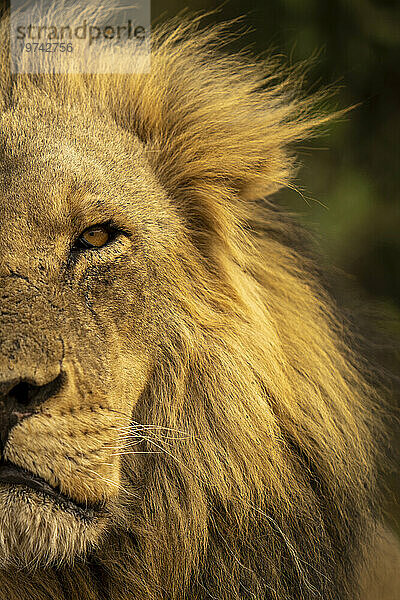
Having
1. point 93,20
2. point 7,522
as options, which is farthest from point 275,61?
point 7,522

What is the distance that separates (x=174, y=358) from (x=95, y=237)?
0.51 feet

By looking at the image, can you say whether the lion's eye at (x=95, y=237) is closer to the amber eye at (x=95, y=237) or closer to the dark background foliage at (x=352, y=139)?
the amber eye at (x=95, y=237)

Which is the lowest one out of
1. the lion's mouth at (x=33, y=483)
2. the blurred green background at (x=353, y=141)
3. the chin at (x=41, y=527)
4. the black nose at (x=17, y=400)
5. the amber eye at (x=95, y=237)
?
the chin at (x=41, y=527)

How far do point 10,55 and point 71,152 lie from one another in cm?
16

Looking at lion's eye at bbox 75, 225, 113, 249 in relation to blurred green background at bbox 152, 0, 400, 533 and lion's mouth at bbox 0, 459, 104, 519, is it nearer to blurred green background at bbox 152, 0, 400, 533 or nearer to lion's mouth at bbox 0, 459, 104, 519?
lion's mouth at bbox 0, 459, 104, 519

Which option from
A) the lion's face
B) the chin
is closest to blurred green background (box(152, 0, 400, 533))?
the lion's face

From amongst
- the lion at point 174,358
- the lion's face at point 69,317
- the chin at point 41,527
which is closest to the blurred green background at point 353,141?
the lion at point 174,358

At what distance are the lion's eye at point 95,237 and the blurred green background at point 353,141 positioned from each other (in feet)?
1.14

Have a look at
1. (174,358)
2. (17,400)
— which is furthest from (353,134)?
(17,400)

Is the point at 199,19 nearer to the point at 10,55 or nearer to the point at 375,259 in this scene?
the point at 10,55

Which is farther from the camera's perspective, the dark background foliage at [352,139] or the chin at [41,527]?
the dark background foliage at [352,139]

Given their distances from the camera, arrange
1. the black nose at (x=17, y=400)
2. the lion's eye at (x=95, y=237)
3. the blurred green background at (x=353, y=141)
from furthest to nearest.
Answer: the blurred green background at (x=353, y=141) → the lion's eye at (x=95, y=237) → the black nose at (x=17, y=400)

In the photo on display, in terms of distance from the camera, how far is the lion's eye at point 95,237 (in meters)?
0.73

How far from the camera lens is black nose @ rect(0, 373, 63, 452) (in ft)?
1.99
